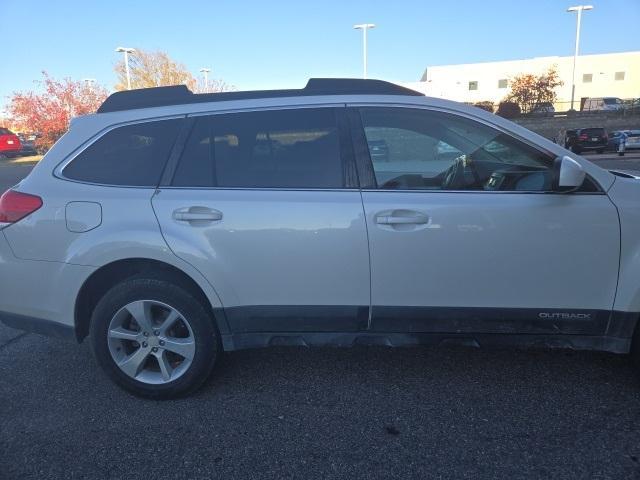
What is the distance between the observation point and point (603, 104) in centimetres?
3791

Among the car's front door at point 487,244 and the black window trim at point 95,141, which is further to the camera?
the black window trim at point 95,141

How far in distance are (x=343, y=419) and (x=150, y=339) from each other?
4.10ft

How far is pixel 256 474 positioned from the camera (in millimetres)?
2398

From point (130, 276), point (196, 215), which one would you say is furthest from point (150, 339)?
point (196, 215)

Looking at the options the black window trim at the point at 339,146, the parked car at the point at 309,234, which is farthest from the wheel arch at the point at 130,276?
the black window trim at the point at 339,146

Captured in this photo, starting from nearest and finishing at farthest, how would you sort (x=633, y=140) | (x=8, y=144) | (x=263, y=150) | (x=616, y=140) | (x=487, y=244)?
(x=487, y=244)
(x=263, y=150)
(x=633, y=140)
(x=616, y=140)
(x=8, y=144)

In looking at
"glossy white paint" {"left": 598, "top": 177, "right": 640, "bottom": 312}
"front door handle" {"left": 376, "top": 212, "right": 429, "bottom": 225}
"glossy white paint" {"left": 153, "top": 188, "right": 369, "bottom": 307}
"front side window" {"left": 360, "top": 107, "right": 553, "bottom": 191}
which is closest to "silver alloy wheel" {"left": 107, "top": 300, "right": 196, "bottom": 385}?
"glossy white paint" {"left": 153, "top": 188, "right": 369, "bottom": 307}

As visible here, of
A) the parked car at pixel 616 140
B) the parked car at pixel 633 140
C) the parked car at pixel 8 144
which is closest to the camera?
the parked car at pixel 633 140

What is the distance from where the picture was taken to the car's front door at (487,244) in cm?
272

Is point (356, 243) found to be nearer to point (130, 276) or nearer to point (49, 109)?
point (130, 276)

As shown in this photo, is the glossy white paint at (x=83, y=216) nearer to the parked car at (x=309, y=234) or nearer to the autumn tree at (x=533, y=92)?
the parked car at (x=309, y=234)

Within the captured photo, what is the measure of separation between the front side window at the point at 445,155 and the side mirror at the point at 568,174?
0.38 ft

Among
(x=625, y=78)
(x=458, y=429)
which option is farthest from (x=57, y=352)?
(x=625, y=78)

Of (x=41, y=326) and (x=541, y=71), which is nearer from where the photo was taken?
(x=41, y=326)
